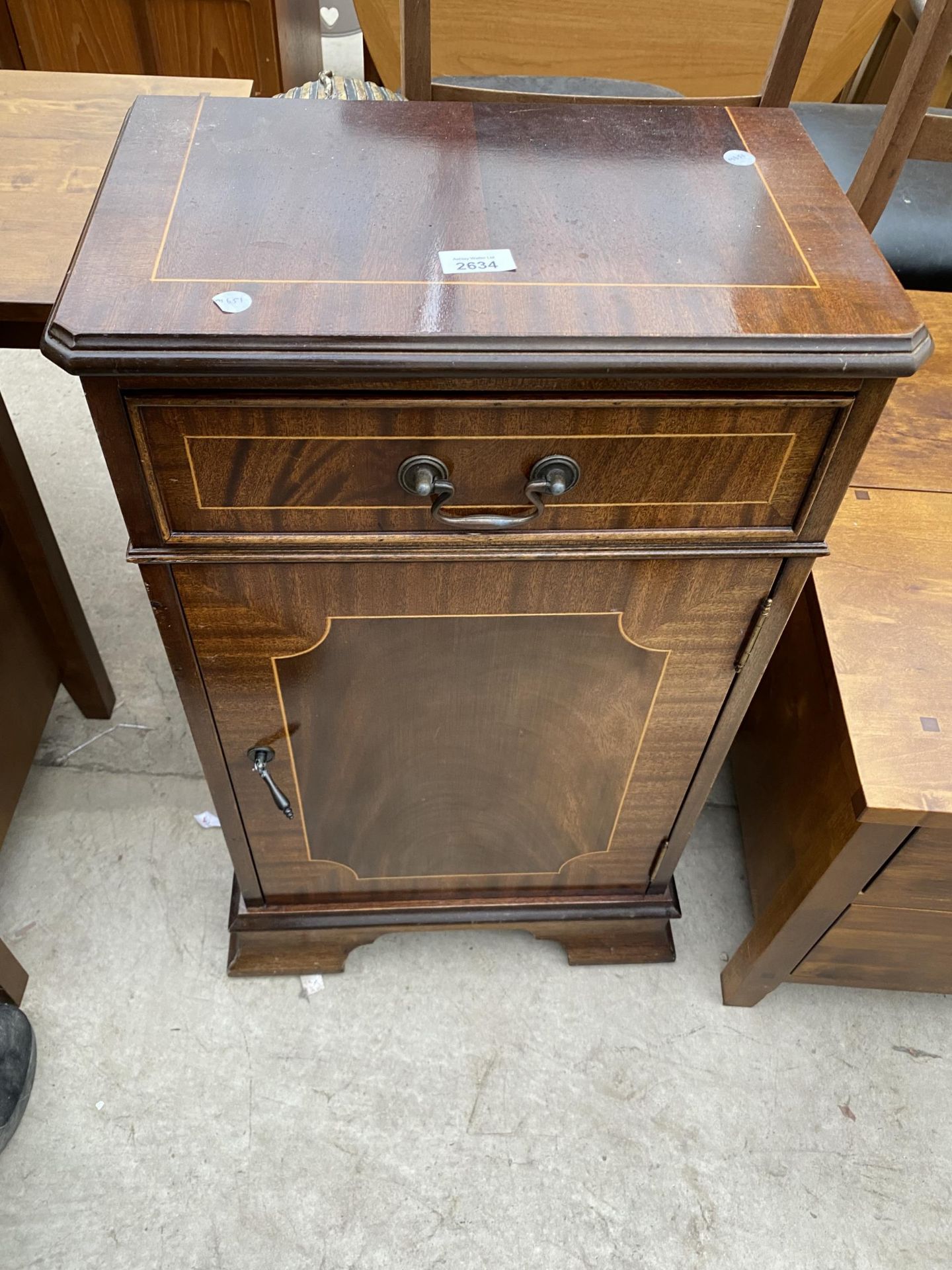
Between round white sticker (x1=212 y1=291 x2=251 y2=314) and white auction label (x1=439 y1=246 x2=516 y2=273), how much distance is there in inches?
5.1

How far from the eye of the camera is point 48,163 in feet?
3.45

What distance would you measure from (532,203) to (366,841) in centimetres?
65

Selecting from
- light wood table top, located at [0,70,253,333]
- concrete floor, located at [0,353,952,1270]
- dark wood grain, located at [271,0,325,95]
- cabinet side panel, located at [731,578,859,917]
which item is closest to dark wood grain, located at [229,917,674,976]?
concrete floor, located at [0,353,952,1270]

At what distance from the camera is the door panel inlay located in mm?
788

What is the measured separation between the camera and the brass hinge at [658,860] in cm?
104

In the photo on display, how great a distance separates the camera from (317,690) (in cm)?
82

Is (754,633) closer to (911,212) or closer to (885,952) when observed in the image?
(885,952)

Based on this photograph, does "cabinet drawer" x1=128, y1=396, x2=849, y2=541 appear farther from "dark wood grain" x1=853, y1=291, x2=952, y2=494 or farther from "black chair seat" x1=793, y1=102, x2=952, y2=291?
"black chair seat" x1=793, y1=102, x2=952, y2=291

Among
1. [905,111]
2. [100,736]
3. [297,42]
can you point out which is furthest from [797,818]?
[297,42]

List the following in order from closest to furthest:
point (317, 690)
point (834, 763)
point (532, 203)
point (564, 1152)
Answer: point (532, 203) < point (317, 690) < point (834, 763) < point (564, 1152)

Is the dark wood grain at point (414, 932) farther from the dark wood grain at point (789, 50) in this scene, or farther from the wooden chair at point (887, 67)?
the wooden chair at point (887, 67)

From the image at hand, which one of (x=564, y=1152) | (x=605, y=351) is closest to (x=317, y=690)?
(x=605, y=351)

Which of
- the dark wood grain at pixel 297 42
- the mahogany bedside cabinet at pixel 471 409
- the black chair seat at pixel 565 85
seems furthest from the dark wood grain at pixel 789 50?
the dark wood grain at pixel 297 42

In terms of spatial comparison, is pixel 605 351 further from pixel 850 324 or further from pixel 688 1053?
pixel 688 1053
